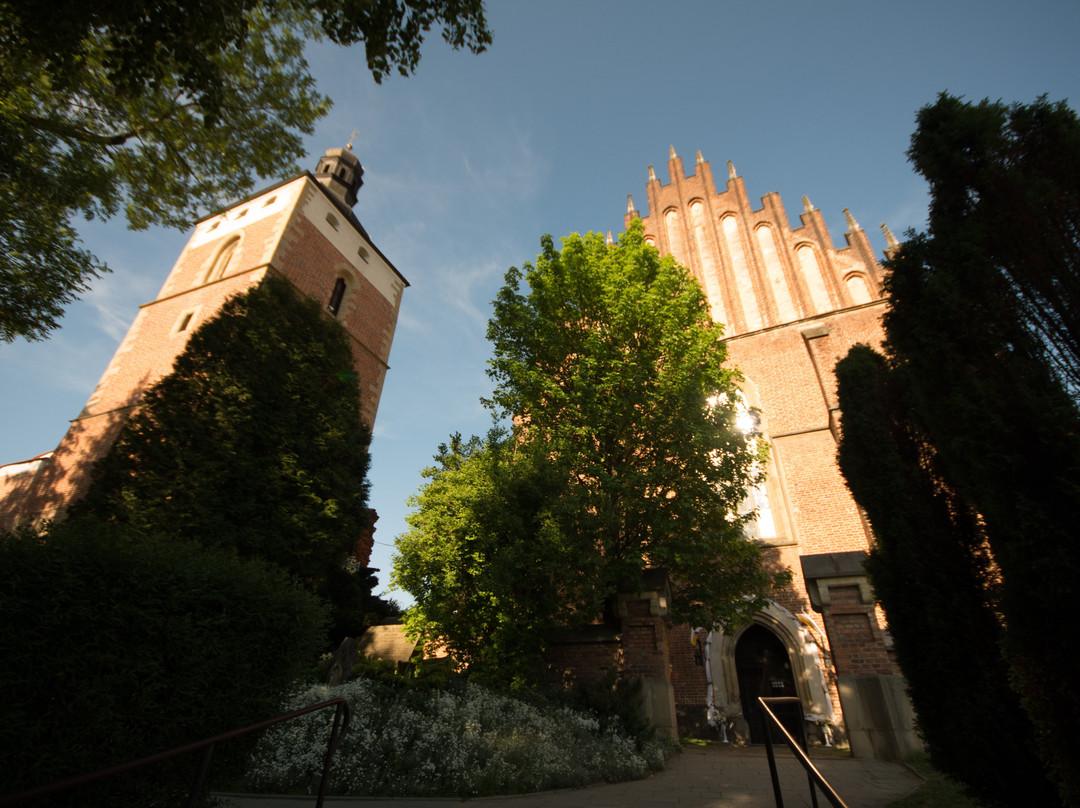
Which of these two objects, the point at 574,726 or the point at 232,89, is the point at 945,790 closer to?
the point at 574,726

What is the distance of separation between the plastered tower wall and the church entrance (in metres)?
0.03

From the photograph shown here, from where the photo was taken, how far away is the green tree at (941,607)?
4152mm

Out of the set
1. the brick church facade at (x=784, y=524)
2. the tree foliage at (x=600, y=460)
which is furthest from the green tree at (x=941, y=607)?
the tree foliage at (x=600, y=460)

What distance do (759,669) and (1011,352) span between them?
11404mm

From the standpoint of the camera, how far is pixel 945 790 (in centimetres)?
508

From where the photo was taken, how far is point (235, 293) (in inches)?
511

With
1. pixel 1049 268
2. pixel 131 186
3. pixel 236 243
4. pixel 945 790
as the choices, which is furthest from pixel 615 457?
pixel 236 243

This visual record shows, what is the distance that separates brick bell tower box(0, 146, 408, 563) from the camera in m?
13.9

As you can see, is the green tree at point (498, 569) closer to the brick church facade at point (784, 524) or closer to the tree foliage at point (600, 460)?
the tree foliage at point (600, 460)

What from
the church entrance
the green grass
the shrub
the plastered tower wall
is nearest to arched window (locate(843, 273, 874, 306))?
the plastered tower wall

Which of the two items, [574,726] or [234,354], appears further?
[234,354]

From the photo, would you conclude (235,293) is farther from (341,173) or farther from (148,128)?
(341,173)

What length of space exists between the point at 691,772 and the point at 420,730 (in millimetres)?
3797

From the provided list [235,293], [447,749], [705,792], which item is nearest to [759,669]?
[705,792]
